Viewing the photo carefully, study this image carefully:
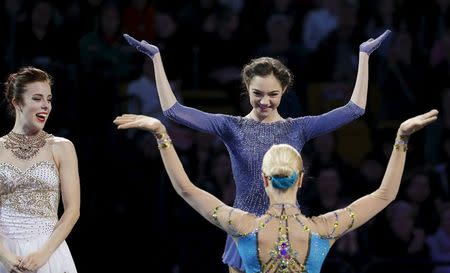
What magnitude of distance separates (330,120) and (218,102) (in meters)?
3.45

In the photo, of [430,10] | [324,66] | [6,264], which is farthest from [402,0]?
[6,264]

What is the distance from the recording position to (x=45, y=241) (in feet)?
16.8

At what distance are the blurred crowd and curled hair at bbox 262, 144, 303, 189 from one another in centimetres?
272

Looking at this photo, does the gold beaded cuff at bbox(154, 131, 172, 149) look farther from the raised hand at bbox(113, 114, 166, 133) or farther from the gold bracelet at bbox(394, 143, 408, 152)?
the gold bracelet at bbox(394, 143, 408, 152)

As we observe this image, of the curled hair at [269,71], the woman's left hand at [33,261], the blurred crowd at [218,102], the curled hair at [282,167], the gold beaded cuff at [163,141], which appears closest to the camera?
the curled hair at [282,167]

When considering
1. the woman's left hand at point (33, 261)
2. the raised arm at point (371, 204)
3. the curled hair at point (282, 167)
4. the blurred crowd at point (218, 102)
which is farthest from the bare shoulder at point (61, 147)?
the blurred crowd at point (218, 102)

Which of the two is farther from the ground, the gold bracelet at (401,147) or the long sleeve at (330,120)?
the long sleeve at (330,120)

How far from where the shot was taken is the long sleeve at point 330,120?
17.0 feet

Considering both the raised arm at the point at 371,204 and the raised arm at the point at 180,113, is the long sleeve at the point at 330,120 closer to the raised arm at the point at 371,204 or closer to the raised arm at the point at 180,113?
the raised arm at the point at 180,113

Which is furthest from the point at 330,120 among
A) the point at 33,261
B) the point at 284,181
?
the point at 33,261

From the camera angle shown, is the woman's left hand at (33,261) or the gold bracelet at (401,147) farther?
the woman's left hand at (33,261)

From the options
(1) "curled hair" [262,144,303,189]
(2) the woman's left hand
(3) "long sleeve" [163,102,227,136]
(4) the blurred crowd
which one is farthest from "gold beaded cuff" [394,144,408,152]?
(4) the blurred crowd

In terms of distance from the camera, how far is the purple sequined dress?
5148mm

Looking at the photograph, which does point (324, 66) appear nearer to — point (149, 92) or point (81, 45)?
point (149, 92)
